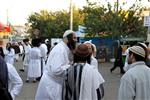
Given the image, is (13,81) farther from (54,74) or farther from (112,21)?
(112,21)

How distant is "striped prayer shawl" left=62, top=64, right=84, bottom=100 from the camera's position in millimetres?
6344

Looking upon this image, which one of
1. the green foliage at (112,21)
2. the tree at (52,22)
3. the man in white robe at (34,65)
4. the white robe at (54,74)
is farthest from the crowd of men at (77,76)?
the tree at (52,22)

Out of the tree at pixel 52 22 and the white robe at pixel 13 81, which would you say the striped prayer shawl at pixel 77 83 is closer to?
the white robe at pixel 13 81

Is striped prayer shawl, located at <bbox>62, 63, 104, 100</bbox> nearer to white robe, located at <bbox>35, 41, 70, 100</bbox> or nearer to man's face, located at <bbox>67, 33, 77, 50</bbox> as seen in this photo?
white robe, located at <bbox>35, 41, 70, 100</bbox>

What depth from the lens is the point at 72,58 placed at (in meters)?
6.93

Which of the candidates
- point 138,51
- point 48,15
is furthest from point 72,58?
point 48,15

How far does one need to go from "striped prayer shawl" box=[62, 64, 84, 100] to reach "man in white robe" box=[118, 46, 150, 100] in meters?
0.77

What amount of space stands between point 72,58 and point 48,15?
61.1 m

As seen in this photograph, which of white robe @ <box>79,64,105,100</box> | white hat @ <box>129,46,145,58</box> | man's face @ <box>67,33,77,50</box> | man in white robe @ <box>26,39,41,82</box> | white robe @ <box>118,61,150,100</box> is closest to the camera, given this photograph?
white robe @ <box>118,61,150,100</box>

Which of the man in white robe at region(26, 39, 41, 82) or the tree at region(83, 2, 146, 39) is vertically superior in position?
the tree at region(83, 2, 146, 39)

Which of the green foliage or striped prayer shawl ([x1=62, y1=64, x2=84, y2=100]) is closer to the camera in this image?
striped prayer shawl ([x1=62, y1=64, x2=84, y2=100])

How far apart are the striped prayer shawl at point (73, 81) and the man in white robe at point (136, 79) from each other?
0.77 meters

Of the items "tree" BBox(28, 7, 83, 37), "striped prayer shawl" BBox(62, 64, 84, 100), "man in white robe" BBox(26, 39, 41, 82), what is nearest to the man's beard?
"striped prayer shawl" BBox(62, 64, 84, 100)

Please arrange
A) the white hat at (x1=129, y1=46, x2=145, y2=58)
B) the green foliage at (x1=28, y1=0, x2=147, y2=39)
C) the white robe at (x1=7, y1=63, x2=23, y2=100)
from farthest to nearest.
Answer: the green foliage at (x1=28, y1=0, x2=147, y2=39) < the white robe at (x1=7, y1=63, x2=23, y2=100) < the white hat at (x1=129, y1=46, x2=145, y2=58)
